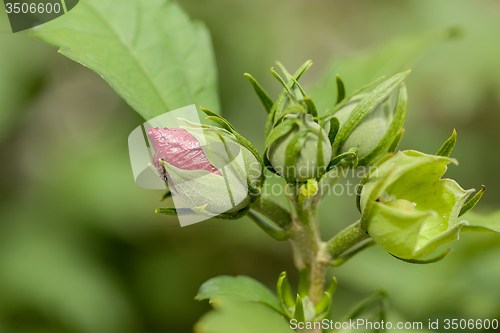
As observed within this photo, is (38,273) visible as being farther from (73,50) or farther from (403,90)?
(403,90)

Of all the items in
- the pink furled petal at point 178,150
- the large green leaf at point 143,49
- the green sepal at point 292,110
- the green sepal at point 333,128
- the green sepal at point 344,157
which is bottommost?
the green sepal at point 344,157

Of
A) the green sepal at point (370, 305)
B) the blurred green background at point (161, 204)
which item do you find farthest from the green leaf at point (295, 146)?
the blurred green background at point (161, 204)

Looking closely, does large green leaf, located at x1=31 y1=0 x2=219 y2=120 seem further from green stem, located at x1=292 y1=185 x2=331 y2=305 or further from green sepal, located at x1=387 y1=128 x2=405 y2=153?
green sepal, located at x1=387 y1=128 x2=405 y2=153

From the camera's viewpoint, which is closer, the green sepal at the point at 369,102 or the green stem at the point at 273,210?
the green sepal at the point at 369,102

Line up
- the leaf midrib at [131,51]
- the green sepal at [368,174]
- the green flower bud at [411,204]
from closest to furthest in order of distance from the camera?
the green flower bud at [411,204] < the green sepal at [368,174] < the leaf midrib at [131,51]

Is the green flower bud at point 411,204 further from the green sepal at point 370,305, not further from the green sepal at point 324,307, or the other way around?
the green sepal at point 370,305

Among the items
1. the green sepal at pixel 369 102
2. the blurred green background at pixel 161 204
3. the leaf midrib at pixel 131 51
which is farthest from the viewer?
the blurred green background at pixel 161 204

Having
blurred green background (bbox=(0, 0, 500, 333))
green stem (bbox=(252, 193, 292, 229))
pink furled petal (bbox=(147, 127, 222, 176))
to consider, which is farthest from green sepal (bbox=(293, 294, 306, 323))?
blurred green background (bbox=(0, 0, 500, 333))
